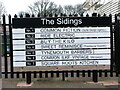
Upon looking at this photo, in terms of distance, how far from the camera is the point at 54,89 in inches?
232

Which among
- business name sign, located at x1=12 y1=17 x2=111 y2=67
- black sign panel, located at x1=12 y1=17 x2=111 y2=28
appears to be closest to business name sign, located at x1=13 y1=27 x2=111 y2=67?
business name sign, located at x1=12 y1=17 x2=111 y2=67

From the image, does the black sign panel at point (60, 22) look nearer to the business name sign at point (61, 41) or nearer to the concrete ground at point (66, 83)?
the business name sign at point (61, 41)

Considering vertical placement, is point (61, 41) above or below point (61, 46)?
above

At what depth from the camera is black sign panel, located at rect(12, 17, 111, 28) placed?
20.4ft

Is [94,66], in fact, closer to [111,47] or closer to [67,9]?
[111,47]

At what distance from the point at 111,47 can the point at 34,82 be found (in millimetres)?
2716

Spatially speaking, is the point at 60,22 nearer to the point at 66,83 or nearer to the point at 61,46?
the point at 61,46

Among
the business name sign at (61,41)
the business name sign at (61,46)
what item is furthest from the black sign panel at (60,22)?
the business name sign at (61,46)

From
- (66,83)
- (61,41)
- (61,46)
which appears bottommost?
(66,83)

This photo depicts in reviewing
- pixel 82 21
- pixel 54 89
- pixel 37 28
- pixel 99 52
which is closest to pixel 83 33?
pixel 82 21

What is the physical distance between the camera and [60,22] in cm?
625

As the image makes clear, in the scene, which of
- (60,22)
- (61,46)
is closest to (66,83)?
(61,46)

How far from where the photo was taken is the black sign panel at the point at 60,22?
6215mm

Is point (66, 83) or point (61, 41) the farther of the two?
point (66, 83)
